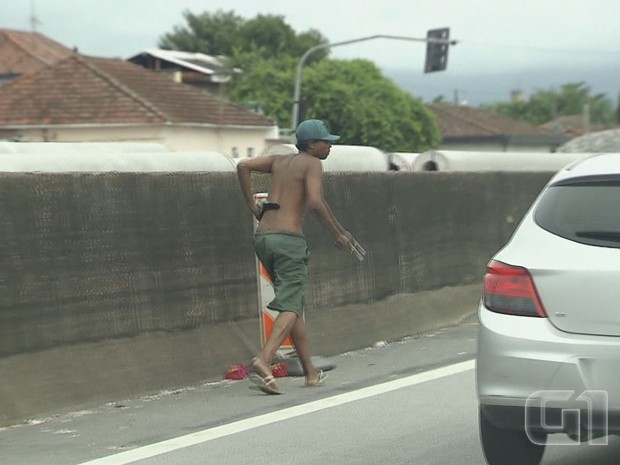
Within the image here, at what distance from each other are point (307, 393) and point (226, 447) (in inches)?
69.1

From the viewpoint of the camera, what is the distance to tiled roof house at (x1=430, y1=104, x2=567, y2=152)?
9550 cm

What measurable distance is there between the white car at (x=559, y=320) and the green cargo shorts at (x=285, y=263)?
2790 mm

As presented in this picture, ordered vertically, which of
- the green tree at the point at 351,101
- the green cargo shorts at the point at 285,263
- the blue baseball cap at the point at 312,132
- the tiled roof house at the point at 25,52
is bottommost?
the green tree at the point at 351,101

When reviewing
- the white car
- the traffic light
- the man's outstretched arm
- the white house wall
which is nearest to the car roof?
the white car

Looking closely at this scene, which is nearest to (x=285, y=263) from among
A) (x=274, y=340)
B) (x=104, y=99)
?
(x=274, y=340)

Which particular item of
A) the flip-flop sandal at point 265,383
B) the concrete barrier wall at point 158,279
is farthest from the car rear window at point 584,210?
the concrete barrier wall at point 158,279

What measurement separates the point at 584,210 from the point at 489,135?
91.4 m

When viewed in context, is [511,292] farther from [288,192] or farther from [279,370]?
[279,370]

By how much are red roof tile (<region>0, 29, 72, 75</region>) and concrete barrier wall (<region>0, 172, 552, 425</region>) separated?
65004 mm

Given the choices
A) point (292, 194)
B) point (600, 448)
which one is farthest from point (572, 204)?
point (292, 194)

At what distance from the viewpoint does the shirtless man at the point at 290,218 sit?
8641mm

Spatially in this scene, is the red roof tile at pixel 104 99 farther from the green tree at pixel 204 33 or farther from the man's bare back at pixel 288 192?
the green tree at pixel 204 33

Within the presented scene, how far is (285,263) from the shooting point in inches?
344

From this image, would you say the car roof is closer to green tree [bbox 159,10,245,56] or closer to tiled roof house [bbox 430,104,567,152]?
tiled roof house [bbox 430,104,567,152]
